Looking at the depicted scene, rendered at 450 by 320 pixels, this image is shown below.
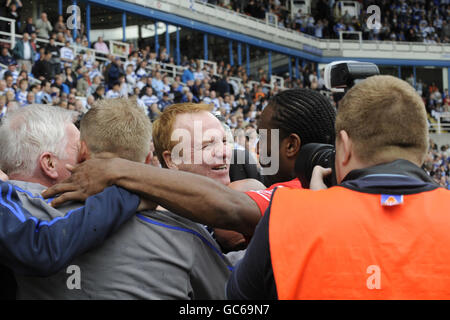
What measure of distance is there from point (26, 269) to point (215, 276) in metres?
0.60

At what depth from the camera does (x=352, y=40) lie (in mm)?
28172

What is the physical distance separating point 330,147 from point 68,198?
33.7 inches

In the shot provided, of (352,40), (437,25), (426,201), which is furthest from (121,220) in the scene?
(437,25)

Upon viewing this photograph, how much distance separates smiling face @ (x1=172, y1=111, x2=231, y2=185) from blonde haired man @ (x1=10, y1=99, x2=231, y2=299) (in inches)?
18.8

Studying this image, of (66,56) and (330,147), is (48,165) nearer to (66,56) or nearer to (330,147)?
(330,147)

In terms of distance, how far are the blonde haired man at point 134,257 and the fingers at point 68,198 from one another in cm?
3

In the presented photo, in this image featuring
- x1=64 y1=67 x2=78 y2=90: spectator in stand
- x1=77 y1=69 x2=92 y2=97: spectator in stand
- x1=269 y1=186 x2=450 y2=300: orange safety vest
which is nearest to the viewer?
x1=269 y1=186 x2=450 y2=300: orange safety vest

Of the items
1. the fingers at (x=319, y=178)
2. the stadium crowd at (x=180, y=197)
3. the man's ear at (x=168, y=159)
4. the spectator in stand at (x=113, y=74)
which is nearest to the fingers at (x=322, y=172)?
the fingers at (x=319, y=178)

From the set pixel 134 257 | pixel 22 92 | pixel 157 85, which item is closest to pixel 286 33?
pixel 157 85

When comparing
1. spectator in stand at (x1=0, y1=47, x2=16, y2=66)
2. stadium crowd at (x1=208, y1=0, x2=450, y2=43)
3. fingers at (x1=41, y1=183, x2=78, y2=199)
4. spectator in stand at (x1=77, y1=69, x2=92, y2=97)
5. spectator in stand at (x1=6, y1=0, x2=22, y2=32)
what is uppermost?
stadium crowd at (x1=208, y1=0, x2=450, y2=43)

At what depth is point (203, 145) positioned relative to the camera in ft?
7.50

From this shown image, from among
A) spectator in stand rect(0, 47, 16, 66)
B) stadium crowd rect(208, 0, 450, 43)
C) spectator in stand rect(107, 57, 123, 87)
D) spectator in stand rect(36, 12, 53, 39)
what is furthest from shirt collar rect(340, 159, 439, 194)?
stadium crowd rect(208, 0, 450, 43)

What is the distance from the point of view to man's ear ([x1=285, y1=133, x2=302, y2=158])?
2197 mm

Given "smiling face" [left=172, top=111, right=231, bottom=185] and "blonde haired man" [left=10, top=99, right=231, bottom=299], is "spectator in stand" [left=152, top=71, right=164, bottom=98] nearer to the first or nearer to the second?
"smiling face" [left=172, top=111, right=231, bottom=185]
